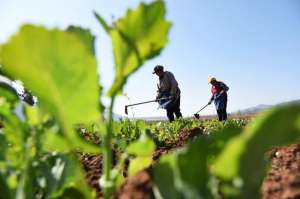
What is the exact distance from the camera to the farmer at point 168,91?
1103 cm

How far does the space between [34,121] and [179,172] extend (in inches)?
14.5

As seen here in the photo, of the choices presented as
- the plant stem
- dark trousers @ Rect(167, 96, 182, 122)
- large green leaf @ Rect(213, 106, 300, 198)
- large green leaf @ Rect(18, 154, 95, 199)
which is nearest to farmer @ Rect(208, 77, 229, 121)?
dark trousers @ Rect(167, 96, 182, 122)

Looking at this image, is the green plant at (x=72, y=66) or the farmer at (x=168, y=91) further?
the farmer at (x=168, y=91)

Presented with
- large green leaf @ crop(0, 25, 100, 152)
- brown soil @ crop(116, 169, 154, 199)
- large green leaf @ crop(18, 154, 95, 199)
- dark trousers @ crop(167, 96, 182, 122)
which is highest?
dark trousers @ crop(167, 96, 182, 122)

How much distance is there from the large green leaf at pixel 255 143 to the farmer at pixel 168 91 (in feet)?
33.2

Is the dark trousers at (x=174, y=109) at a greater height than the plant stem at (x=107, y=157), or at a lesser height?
greater

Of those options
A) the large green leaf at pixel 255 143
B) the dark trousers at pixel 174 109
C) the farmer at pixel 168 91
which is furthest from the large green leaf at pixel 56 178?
the dark trousers at pixel 174 109

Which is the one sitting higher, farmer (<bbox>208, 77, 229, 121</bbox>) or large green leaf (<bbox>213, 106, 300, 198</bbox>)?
farmer (<bbox>208, 77, 229, 121</bbox>)

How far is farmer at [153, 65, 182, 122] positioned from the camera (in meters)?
11.0

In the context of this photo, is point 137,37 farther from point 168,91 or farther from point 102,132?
point 168,91

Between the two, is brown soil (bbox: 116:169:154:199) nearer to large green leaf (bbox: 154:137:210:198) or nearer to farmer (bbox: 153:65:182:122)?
large green leaf (bbox: 154:137:210:198)

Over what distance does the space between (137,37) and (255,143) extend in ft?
1.00

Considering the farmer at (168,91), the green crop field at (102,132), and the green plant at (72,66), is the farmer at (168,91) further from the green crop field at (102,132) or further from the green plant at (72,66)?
the green plant at (72,66)

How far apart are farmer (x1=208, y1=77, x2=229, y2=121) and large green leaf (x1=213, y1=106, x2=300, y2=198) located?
37.4ft
